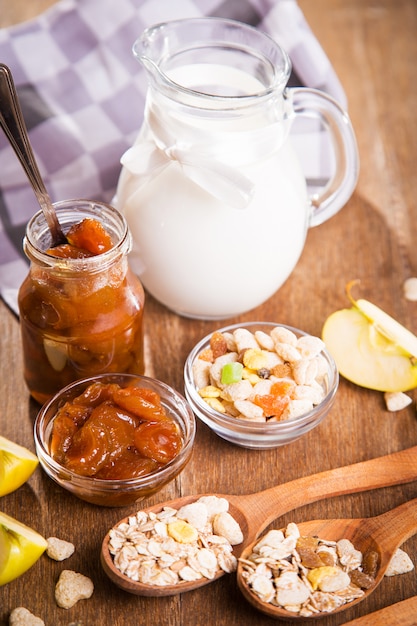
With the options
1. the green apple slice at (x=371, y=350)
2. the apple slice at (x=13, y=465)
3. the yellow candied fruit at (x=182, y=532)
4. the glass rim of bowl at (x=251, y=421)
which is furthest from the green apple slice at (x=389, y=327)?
the apple slice at (x=13, y=465)

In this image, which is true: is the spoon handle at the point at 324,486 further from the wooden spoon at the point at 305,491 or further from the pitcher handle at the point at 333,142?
the pitcher handle at the point at 333,142

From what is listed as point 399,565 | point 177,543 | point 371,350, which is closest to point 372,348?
point 371,350

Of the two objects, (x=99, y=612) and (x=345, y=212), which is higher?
(x=99, y=612)

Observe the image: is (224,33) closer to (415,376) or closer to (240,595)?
(415,376)

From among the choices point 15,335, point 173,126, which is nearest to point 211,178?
point 173,126

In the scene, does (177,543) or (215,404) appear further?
(215,404)

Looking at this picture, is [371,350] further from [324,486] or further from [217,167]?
[217,167]

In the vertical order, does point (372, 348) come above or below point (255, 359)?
below
